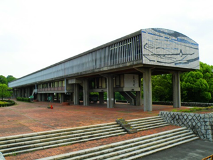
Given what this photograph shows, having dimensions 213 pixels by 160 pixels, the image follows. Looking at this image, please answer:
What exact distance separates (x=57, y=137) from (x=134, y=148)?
551 cm

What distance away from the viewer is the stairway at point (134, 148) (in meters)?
10.5

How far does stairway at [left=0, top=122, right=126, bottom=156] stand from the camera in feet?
35.6

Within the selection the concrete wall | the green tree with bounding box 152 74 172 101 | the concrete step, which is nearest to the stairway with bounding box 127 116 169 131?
the concrete step

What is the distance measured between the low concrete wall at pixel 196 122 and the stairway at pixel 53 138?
7018 millimetres

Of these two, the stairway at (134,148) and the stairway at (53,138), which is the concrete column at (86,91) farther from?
the stairway at (134,148)

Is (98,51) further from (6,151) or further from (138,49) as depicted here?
(6,151)

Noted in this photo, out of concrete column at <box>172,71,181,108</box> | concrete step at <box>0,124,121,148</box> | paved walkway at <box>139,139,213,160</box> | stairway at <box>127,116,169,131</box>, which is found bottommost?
paved walkway at <box>139,139,213,160</box>

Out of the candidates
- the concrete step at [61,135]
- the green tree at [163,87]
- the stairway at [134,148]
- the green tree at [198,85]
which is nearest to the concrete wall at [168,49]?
the green tree at [198,85]

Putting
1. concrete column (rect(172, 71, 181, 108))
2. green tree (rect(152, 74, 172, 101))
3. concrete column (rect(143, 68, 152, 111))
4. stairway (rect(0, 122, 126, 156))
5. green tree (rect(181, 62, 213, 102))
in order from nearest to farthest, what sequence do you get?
1. stairway (rect(0, 122, 126, 156))
2. concrete column (rect(143, 68, 152, 111))
3. concrete column (rect(172, 71, 181, 108))
4. green tree (rect(181, 62, 213, 102))
5. green tree (rect(152, 74, 172, 101))

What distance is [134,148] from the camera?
12.1m

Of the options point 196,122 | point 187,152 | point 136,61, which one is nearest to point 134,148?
point 187,152

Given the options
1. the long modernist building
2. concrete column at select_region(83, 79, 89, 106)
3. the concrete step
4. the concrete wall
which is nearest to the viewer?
the concrete step

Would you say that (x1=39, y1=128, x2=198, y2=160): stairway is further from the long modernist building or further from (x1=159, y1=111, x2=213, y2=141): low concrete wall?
the long modernist building

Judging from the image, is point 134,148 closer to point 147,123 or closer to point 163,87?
point 147,123
